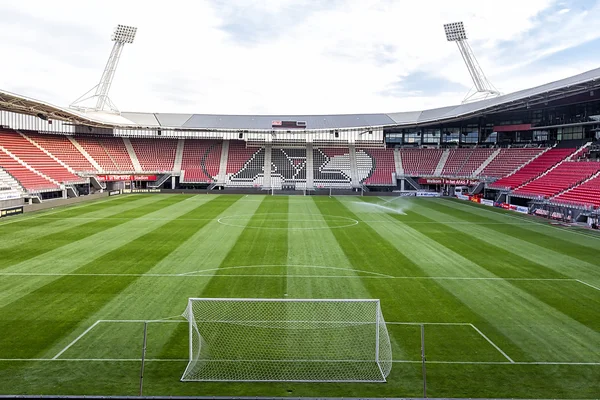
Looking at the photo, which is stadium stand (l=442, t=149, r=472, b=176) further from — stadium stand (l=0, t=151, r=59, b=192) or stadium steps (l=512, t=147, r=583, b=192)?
stadium stand (l=0, t=151, r=59, b=192)

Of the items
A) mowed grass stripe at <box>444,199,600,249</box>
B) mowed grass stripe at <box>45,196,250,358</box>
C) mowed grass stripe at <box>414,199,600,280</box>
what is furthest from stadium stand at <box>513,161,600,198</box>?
mowed grass stripe at <box>45,196,250,358</box>

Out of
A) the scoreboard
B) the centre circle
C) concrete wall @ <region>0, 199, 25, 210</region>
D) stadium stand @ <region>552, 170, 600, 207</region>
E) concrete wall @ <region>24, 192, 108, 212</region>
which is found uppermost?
the scoreboard

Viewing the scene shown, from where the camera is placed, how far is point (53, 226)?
2892 centimetres

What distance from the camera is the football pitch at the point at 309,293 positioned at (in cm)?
959

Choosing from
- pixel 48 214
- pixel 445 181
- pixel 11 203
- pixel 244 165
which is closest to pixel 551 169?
pixel 445 181

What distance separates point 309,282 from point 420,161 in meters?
52.7

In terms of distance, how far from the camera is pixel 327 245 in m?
23.9

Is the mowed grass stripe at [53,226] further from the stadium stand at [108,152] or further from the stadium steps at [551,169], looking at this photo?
the stadium steps at [551,169]

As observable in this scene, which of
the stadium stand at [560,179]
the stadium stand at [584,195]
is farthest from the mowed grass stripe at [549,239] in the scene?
the stadium stand at [560,179]

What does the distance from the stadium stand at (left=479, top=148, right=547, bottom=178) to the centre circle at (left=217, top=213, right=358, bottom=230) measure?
2774 centimetres

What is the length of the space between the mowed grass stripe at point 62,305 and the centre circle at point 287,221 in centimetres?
951

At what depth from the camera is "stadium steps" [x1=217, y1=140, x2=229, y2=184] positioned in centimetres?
6462

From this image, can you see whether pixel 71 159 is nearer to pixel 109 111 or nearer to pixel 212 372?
pixel 109 111

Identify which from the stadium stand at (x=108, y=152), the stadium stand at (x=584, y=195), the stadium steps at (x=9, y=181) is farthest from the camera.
→ the stadium stand at (x=108, y=152)
